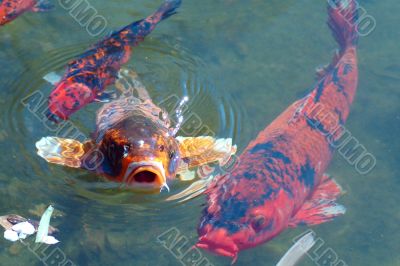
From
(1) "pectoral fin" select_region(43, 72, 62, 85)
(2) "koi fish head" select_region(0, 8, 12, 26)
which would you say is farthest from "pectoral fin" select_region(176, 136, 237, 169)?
(2) "koi fish head" select_region(0, 8, 12, 26)

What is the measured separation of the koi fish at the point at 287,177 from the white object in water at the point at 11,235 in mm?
1585

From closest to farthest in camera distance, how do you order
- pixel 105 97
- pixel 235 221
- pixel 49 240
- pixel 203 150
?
pixel 235 221, pixel 49 240, pixel 203 150, pixel 105 97

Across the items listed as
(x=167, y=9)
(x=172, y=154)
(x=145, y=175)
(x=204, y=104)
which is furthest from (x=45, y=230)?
(x=167, y=9)

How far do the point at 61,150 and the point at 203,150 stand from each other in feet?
A: 4.44

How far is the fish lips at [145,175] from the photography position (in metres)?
4.86

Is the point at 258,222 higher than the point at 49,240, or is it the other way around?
the point at 258,222

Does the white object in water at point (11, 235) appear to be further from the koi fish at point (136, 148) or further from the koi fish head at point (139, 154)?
the koi fish head at point (139, 154)

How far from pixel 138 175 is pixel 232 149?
1.48 metres

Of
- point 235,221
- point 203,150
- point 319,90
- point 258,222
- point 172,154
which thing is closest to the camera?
point 235,221

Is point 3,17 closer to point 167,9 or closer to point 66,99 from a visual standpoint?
point 66,99

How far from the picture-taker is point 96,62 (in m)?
6.77

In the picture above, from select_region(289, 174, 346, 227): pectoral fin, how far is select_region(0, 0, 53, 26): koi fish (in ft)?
13.2

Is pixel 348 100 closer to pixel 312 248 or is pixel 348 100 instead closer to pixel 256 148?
pixel 256 148

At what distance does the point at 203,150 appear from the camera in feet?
19.9
